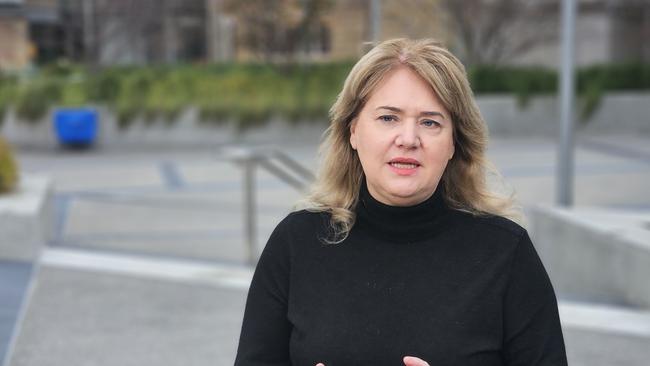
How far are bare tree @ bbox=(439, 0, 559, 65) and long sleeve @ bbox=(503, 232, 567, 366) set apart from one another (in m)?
20.7

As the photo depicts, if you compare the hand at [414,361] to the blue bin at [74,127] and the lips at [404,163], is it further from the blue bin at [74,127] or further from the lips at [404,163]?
the blue bin at [74,127]

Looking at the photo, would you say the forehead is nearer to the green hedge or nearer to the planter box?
the planter box

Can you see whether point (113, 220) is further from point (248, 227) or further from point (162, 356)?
point (162, 356)

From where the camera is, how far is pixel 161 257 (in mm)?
8352

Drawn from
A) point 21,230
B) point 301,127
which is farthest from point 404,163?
point 301,127

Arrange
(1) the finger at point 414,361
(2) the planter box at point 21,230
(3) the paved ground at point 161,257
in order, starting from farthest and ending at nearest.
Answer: (2) the planter box at point 21,230 → (3) the paved ground at point 161,257 → (1) the finger at point 414,361

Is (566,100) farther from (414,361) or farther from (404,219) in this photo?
(414,361)

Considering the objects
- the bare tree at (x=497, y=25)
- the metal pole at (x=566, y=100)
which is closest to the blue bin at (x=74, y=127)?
the bare tree at (x=497, y=25)

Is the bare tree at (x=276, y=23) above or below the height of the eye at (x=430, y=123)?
below

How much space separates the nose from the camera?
7.31 ft

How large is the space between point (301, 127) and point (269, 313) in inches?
712

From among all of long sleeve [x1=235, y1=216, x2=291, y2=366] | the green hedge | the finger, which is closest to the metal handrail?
long sleeve [x1=235, y1=216, x2=291, y2=366]

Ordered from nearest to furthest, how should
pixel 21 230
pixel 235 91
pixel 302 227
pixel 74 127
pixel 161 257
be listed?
pixel 302 227 < pixel 21 230 < pixel 161 257 < pixel 74 127 < pixel 235 91

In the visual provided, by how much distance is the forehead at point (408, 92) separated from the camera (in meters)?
2.24
